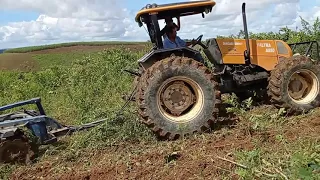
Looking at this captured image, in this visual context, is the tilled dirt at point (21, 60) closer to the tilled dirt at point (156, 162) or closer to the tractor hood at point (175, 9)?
the tractor hood at point (175, 9)

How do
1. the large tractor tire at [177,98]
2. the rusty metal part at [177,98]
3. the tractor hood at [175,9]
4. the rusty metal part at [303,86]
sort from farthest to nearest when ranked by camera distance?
the rusty metal part at [303,86] → the tractor hood at [175,9] → the rusty metal part at [177,98] → the large tractor tire at [177,98]

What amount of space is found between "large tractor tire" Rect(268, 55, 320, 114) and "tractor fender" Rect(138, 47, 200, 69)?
1398mm

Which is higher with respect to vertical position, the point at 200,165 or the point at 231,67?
the point at 231,67

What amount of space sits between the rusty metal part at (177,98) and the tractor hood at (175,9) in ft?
3.57

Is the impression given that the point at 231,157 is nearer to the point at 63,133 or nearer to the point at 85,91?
the point at 63,133

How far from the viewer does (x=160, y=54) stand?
6.56m

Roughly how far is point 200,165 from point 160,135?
4.37ft

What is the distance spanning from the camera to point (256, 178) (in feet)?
12.8

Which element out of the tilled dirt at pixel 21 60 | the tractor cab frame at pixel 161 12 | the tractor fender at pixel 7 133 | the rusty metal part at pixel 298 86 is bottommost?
the tilled dirt at pixel 21 60

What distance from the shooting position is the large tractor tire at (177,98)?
5918mm

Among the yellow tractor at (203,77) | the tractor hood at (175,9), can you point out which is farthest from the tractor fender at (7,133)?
the tractor hood at (175,9)

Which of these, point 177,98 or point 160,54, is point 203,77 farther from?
point 160,54

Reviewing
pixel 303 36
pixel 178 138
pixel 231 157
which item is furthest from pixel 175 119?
pixel 303 36

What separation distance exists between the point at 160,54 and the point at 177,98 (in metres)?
0.78
